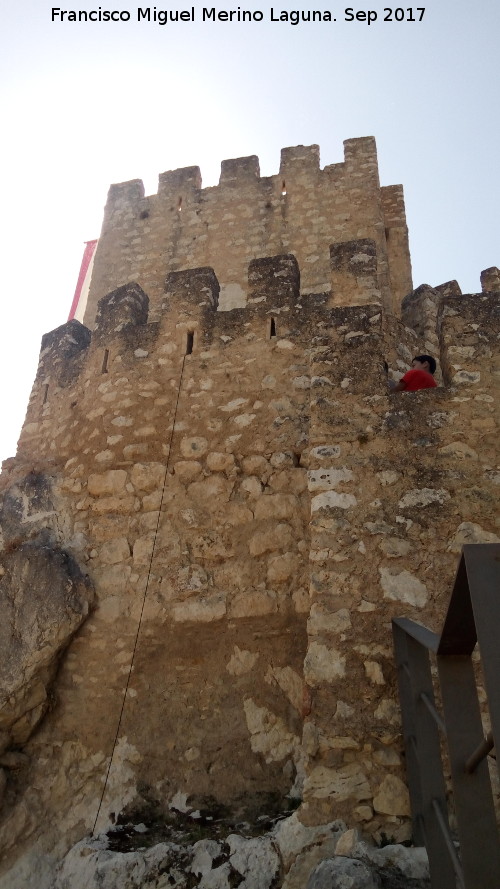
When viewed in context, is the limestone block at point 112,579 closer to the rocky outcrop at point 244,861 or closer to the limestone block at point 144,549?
the limestone block at point 144,549

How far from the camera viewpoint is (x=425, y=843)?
259 centimetres

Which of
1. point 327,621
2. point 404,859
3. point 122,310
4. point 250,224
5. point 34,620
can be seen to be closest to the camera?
point 404,859

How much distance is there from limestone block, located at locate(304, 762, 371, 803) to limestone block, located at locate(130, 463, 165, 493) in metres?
2.55

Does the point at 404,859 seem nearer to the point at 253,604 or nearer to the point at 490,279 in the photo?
the point at 253,604

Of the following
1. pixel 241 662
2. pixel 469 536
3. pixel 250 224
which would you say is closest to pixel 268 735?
pixel 241 662

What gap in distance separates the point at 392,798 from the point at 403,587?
97cm

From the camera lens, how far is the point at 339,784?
2.97 m

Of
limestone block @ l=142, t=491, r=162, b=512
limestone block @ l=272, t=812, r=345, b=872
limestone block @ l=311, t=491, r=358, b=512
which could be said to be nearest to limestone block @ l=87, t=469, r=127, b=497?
limestone block @ l=142, t=491, r=162, b=512

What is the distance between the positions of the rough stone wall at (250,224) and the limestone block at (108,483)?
401 centimetres

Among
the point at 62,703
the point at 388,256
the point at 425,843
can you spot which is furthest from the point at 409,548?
the point at 388,256

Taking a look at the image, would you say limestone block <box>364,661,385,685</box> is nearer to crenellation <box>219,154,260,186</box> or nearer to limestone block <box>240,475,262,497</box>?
limestone block <box>240,475,262,497</box>

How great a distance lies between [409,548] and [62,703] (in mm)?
2591

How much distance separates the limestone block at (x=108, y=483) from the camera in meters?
5.14

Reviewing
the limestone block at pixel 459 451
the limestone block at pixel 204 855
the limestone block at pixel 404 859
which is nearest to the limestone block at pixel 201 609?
the limestone block at pixel 204 855
